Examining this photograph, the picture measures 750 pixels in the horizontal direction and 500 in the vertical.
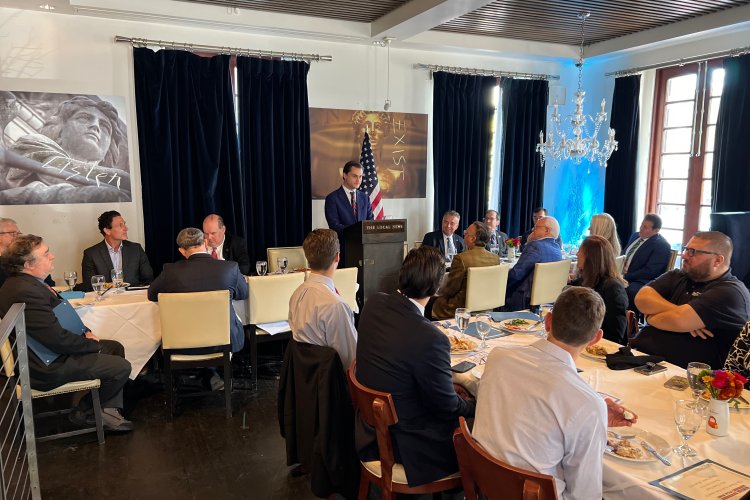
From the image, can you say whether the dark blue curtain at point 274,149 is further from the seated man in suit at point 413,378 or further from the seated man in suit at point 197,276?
the seated man in suit at point 413,378

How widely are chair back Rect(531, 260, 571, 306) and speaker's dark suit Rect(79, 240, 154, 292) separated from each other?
12.1ft

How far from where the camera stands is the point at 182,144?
5.84 m

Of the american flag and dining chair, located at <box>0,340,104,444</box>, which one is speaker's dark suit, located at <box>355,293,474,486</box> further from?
the american flag

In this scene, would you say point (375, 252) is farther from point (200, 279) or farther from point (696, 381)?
point (696, 381)

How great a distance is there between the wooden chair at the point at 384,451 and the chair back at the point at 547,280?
2.98 meters

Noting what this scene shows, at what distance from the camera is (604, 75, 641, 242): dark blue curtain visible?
721cm

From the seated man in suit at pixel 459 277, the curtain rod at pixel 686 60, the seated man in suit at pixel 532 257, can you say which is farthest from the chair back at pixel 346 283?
the curtain rod at pixel 686 60

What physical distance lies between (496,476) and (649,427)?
0.80m

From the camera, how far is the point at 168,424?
12.8 feet

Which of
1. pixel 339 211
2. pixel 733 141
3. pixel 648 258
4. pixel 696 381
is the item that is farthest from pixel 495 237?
pixel 696 381

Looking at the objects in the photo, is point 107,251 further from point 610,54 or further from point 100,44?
point 610,54

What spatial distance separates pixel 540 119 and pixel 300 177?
3.66m

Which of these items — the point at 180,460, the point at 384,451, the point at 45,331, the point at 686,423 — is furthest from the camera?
the point at 180,460

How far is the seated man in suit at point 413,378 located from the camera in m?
2.19
